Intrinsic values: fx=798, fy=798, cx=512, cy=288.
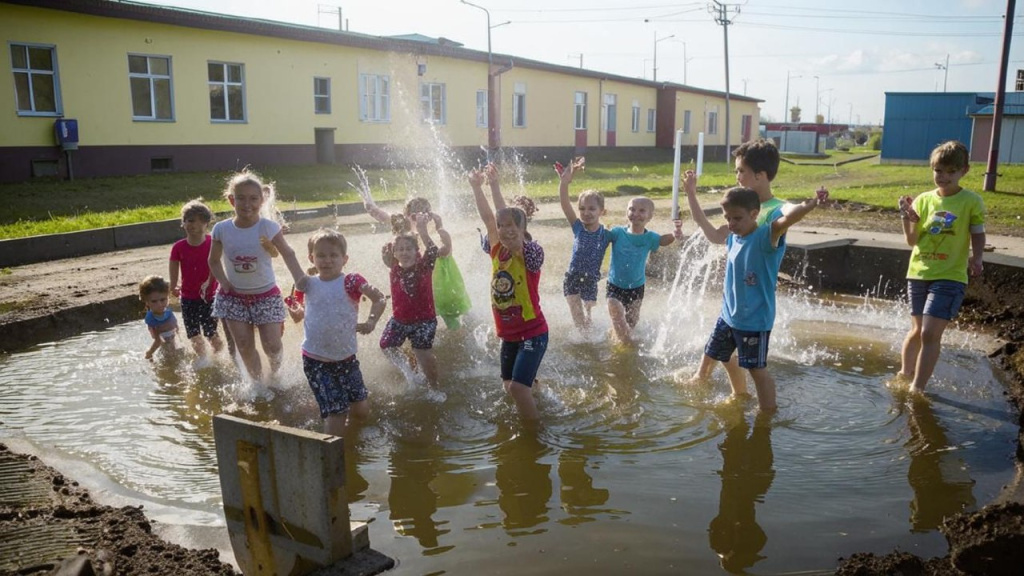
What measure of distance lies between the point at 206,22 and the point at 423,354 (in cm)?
1977

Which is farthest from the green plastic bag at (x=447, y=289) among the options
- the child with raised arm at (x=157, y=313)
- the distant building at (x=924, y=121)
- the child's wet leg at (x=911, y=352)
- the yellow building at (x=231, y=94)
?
the distant building at (x=924, y=121)

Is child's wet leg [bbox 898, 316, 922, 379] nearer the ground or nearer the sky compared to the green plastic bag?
nearer the ground

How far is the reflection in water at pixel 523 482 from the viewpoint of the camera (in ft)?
12.6

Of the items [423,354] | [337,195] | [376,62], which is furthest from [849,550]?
[376,62]

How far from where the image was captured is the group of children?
15.4 ft

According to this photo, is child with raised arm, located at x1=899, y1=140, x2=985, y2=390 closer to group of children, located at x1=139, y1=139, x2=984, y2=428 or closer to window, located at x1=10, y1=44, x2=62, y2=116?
group of children, located at x1=139, y1=139, x2=984, y2=428

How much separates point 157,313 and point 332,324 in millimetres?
2731

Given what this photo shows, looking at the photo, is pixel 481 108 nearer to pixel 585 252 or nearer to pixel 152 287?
pixel 585 252

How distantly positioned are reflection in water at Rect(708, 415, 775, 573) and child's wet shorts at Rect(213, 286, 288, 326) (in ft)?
10.5

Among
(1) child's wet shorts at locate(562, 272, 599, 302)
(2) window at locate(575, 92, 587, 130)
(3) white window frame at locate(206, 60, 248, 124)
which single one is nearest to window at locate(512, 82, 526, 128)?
(2) window at locate(575, 92, 587, 130)

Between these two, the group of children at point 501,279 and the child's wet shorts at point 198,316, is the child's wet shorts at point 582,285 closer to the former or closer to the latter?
the group of children at point 501,279

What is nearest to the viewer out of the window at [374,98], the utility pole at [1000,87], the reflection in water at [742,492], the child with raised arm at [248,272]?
the reflection in water at [742,492]

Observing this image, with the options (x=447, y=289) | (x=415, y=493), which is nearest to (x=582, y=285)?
(x=447, y=289)

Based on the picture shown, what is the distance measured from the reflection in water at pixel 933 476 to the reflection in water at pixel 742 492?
722 millimetres
